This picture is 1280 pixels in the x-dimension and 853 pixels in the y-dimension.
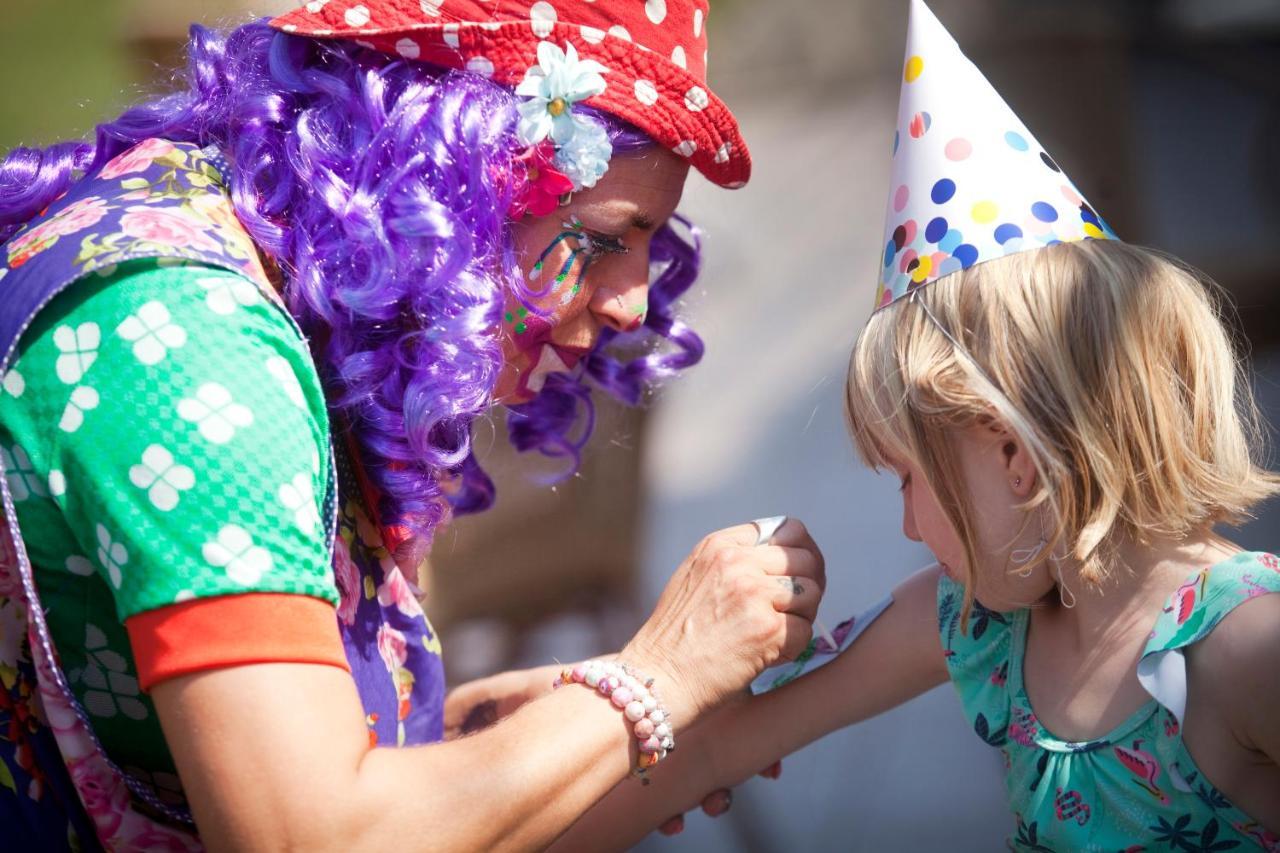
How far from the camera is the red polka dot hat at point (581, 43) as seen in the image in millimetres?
1352

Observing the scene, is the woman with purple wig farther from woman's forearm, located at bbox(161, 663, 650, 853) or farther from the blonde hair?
the blonde hair

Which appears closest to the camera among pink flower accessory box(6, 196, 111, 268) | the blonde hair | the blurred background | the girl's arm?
pink flower accessory box(6, 196, 111, 268)

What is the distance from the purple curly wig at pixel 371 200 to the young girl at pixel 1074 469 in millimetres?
386

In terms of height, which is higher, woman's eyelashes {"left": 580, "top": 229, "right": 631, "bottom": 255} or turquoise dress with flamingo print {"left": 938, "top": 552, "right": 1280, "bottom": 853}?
woman's eyelashes {"left": 580, "top": 229, "right": 631, "bottom": 255}

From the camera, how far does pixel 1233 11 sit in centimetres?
225

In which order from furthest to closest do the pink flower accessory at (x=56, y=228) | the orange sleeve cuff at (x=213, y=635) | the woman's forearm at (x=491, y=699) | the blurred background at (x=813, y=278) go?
the blurred background at (x=813, y=278), the woman's forearm at (x=491, y=699), the pink flower accessory at (x=56, y=228), the orange sleeve cuff at (x=213, y=635)

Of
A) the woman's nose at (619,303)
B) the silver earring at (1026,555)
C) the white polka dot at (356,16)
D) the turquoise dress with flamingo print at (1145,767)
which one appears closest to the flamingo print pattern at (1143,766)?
the turquoise dress with flamingo print at (1145,767)

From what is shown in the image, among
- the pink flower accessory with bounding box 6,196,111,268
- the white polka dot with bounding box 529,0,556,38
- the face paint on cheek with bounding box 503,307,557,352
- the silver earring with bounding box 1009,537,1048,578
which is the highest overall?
the white polka dot with bounding box 529,0,556,38

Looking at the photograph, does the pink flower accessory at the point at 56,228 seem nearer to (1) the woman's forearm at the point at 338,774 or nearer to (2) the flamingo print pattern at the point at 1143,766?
(1) the woman's forearm at the point at 338,774

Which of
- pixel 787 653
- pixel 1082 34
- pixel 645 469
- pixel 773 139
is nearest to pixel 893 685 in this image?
pixel 787 653

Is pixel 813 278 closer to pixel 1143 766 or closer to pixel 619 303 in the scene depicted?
pixel 619 303

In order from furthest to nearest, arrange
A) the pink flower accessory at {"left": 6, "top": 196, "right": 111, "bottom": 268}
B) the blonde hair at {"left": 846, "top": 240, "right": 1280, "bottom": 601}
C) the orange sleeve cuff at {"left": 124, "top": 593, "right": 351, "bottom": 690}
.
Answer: the blonde hair at {"left": 846, "top": 240, "right": 1280, "bottom": 601} → the pink flower accessory at {"left": 6, "top": 196, "right": 111, "bottom": 268} → the orange sleeve cuff at {"left": 124, "top": 593, "right": 351, "bottom": 690}

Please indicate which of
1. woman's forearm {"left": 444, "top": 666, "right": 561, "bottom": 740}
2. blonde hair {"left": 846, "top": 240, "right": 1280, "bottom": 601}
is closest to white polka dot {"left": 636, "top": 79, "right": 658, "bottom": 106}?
blonde hair {"left": 846, "top": 240, "right": 1280, "bottom": 601}

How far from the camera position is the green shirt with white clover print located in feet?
3.52
